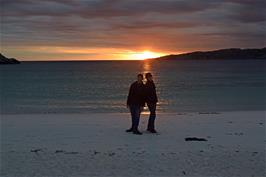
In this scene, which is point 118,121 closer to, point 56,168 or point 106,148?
point 106,148

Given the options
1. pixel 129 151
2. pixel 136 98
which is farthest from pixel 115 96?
pixel 129 151

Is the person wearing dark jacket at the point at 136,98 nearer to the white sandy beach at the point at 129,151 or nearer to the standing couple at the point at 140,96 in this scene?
the standing couple at the point at 140,96

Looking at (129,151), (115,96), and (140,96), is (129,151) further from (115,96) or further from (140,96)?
(115,96)

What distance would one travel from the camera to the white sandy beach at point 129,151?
757cm

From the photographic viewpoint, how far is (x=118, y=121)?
1512cm

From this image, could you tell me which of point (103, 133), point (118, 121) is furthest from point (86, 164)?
point (118, 121)

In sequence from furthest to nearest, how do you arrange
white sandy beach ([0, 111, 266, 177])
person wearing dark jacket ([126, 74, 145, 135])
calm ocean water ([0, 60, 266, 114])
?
calm ocean water ([0, 60, 266, 114]) < person wearing dark jacket ([126, 74, 145, 135]) < white sandy beach ([0, 111, 266, 177])

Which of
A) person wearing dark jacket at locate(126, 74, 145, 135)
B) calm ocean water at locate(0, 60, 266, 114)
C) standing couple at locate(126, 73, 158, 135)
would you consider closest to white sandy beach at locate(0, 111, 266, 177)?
person wearing dark jacket at locate(126, 74, 145, 135)

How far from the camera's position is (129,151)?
9.20 meters

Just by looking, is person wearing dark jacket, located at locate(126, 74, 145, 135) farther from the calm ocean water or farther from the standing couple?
the calm ocean water

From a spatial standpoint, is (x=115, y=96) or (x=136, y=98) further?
(x=115, y=96)

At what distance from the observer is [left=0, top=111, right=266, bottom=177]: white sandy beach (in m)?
7.57

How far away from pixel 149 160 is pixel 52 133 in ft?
15.0

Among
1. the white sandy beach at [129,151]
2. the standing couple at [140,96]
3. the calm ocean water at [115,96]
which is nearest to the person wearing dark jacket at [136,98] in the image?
the standing couple at [140,96]
